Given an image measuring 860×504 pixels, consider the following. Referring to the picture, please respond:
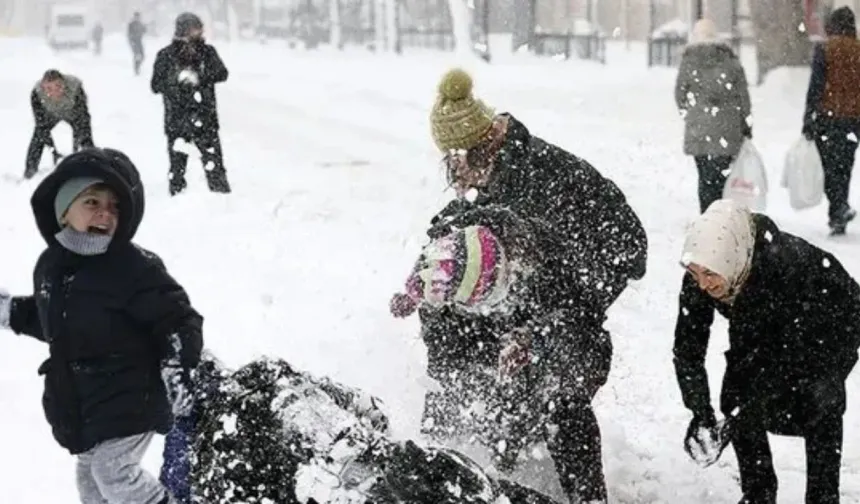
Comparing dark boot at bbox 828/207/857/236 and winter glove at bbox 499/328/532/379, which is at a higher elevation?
winter glove at bbox 499/328/532/379

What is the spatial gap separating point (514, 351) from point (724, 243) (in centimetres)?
77

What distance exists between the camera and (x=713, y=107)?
923cm

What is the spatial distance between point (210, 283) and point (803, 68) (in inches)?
532

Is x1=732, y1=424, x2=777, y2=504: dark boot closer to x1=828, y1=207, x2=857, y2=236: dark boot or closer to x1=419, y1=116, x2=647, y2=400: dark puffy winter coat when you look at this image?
x1=419, y1=116, x2=647, y2=400: dark puffy winter coat

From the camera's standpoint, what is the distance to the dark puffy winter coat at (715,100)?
9117 mm

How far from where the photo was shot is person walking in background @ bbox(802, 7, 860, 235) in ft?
30.0

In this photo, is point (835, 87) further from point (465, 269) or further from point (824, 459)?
point (465, 269)

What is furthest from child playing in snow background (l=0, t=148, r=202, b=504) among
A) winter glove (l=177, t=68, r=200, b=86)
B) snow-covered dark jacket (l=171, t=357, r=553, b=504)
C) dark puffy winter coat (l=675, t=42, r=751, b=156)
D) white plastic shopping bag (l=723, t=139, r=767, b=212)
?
winter glove (l=177, t=68, r=200, b=86)

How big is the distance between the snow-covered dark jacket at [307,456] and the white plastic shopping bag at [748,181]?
5.90m

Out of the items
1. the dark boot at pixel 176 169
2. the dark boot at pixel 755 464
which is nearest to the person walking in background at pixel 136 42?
the dark boot at pixel 176 169

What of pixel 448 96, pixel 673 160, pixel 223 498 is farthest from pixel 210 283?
pixel 673 160

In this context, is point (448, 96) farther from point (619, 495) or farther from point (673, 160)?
point (673, 160)

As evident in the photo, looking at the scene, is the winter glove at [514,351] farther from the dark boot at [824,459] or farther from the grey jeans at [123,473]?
the grey jeans at [123,473]

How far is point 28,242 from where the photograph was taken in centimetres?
977
